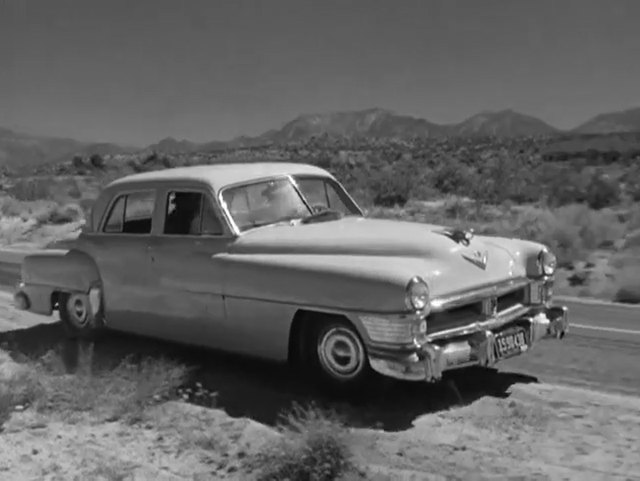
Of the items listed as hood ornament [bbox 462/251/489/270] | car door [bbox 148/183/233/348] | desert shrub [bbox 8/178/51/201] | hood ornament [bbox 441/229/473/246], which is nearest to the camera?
hood ornament [bbox 462/251/489/270]

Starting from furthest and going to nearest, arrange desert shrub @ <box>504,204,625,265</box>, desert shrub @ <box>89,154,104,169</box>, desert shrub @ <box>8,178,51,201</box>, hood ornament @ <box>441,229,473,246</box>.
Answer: desert shrub @ <box>89,154,104,169</box> < desert shrub @ <box>8,178,51,201</box> < desert shrub @ <box>504,204,625,265</box> < hood ornament @ <box>441,229,473,246</box>

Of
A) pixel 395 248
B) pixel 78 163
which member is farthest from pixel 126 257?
pixel 78 163

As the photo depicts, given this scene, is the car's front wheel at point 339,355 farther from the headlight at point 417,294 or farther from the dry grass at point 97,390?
the dry grass at point 97,390

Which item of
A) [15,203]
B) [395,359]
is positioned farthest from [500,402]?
[15,203]

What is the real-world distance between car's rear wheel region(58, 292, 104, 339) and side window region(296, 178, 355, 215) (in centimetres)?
216

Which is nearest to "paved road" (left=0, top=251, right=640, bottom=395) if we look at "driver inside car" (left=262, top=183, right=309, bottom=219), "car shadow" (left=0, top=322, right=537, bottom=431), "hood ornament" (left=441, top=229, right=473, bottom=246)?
"car shadow" (left=0, top=322, right=537, bottom=431)

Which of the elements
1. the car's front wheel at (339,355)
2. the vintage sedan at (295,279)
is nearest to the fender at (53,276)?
the vintage sedan at (295,279)

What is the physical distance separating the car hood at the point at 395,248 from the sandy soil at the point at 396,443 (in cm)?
96

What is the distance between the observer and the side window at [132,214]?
7.87 meters

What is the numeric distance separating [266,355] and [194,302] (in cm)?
84

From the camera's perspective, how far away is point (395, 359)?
582 cm

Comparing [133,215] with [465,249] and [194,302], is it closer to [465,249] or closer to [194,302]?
[194,302]

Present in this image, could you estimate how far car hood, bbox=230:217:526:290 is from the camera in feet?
20.7

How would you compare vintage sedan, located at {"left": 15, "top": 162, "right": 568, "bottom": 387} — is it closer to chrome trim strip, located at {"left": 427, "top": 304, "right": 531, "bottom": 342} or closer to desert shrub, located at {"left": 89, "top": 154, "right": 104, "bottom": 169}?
chrome trim strip, located at {"left": 427, "top": 304, "right": 531, "bottom": 342}
